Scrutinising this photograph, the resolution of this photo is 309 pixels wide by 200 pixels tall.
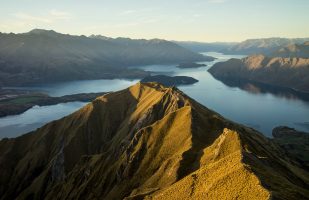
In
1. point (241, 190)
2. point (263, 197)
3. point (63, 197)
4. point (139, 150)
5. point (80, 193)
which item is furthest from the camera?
point (63, 197)

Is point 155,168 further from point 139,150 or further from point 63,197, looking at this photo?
point 63,197

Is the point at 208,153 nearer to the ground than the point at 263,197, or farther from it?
nearer to the ground

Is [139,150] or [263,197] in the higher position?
[263,197]

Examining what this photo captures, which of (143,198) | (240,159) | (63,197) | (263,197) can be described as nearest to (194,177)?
(240,159)

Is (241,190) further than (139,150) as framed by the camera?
No

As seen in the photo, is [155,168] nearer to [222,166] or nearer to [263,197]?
[222,166]

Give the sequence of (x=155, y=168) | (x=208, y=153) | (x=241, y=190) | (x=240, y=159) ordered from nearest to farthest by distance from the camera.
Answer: (x=241, y=190) < (x=240, y=159) < (x=208, y=153) < (x=155, y=168)

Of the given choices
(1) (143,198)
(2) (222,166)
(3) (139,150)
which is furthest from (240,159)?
(3) (139,150)

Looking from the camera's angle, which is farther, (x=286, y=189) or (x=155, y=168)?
(x=155, y=168)

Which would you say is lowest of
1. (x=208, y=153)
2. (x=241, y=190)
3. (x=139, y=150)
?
(x=139, y=150)
